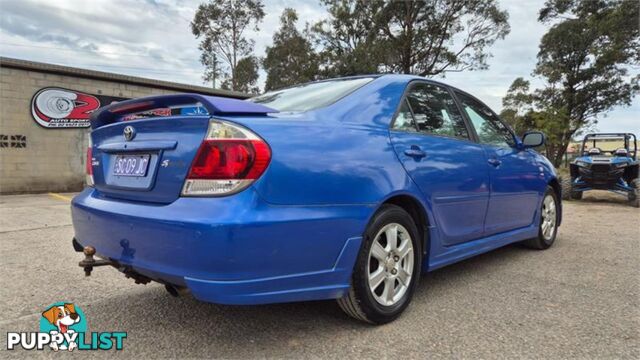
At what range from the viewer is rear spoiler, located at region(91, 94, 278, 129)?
202 cm

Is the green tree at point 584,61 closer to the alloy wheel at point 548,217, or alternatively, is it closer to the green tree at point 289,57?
the green tree at point 289,57

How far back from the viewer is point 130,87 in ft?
41.6

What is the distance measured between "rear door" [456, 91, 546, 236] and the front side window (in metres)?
0.20

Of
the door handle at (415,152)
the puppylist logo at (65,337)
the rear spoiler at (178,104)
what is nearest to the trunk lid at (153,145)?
the rear spoiler at (178,104)

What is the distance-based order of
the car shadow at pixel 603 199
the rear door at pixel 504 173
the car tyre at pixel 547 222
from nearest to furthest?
the rear door at pixel 504 173 < the car tyre at pixel 547 222 < the car shadow at pixel 603 199

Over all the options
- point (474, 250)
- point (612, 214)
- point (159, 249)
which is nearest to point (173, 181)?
point (159, 249)

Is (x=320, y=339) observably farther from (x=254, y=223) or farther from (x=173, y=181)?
(x=173, y=181)

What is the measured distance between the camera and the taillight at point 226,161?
1.90m

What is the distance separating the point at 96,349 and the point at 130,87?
11.8 meters

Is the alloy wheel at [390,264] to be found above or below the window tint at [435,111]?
below

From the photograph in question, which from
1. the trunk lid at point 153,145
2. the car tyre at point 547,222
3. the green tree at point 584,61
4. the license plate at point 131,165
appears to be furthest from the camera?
the green tree at point 584,61

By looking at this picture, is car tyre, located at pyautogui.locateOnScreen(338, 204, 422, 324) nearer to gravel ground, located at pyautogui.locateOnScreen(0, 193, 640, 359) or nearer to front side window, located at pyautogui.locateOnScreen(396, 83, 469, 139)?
gravel ground, located at pyautogui.locateOnScreen(0, 193, 640, 359)

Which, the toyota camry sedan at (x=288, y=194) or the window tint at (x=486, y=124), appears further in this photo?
the window tint at (x=486, y=124)

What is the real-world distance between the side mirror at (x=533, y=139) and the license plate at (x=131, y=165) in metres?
3.33
